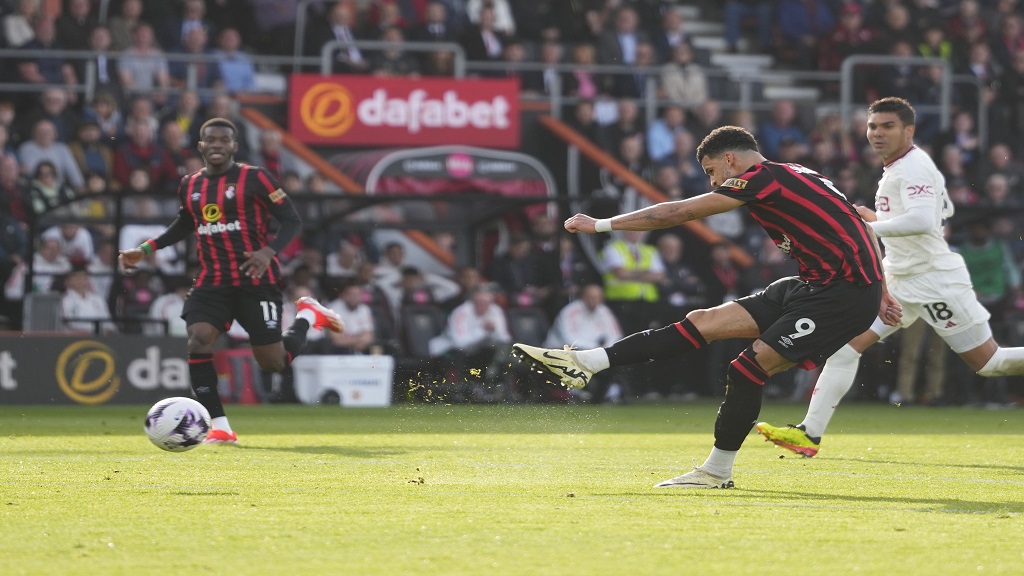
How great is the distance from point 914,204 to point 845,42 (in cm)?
1426

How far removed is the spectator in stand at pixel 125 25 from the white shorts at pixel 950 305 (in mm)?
12210

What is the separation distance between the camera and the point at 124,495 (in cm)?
739

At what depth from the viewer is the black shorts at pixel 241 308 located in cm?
1098

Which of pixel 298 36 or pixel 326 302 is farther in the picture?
pixel 298 36

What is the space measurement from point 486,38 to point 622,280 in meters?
4.80

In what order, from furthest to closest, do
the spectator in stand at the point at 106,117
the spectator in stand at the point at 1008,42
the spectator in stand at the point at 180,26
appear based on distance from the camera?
1. the spectator in stand at the point at 1008,42
2. the spectator in stand at the point at 180,26
3. the spectator in stand at the point at 106,117

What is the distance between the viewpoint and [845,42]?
2383 cm

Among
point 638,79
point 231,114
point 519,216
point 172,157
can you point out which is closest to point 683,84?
point 638,79

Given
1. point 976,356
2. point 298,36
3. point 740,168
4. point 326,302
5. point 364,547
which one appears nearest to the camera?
point 364,547

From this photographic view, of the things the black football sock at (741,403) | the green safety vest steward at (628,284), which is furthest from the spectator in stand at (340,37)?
the black football sock at (741,403)

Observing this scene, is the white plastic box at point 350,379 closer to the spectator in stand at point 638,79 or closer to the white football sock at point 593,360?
the spectator in stand at point 638,79

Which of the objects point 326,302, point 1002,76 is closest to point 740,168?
point 326,302

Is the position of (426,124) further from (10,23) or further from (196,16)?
(10,23)

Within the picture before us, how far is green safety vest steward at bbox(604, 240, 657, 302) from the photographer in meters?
18.8
